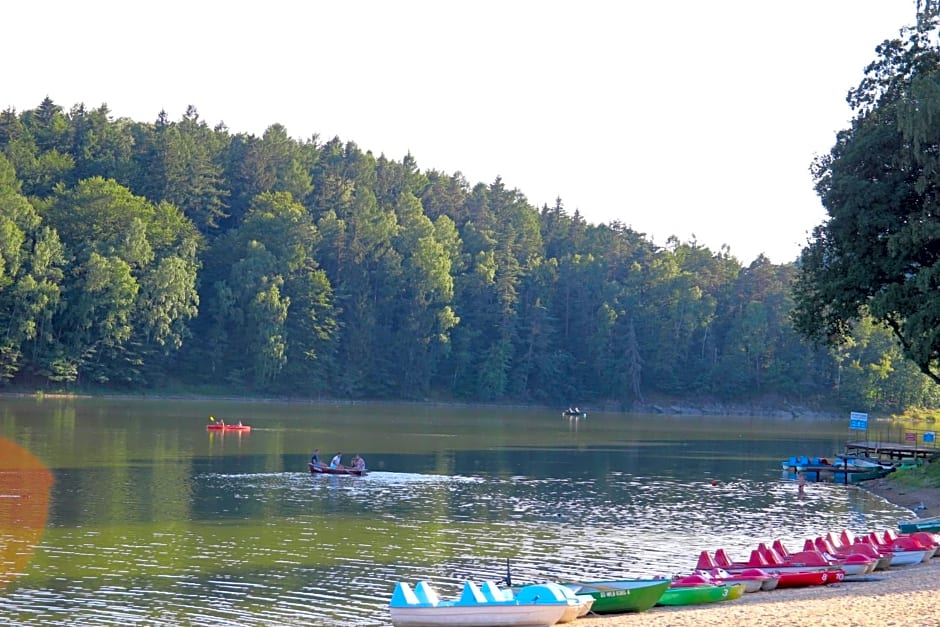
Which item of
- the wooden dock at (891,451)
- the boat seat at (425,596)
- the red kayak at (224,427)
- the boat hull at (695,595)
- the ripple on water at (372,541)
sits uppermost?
the wooden dock at (891,451)

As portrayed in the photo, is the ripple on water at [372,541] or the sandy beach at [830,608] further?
the ripple on water at [372,541]

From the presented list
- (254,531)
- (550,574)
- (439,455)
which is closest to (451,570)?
(550,574)

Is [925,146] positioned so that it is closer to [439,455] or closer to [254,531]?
[254,531]

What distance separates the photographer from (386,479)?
57750 mm

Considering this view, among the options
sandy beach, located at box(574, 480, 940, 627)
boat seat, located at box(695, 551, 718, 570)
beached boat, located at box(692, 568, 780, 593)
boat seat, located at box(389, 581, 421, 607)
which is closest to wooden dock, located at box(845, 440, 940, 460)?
sandy beach, located at box(574, 480, 940, 627)

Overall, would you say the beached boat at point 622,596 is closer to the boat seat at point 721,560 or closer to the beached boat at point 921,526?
the boat seat at point 721,560

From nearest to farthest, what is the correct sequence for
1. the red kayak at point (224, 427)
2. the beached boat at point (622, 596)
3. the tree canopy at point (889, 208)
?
the beached boat at point (622, 596), the tree canopy at point (889, 208), the red kayak at point (224, 427)

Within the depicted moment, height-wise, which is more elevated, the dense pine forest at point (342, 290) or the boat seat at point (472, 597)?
the dense pine forest at point (342, 290)

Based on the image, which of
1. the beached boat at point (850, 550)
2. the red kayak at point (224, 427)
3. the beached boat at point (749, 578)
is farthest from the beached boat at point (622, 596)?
the red kayak at point (224, 427)

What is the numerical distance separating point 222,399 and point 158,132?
4072cm

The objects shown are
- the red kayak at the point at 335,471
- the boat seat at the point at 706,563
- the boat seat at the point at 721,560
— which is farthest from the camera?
the red kayak at the point at 335,471

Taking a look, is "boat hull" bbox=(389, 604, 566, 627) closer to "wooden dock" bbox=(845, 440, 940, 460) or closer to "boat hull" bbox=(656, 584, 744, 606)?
"boat hull" bbox=(656, 584, 744, 606)

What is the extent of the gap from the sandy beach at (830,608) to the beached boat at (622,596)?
0.26 meters

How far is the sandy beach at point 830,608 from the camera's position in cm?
2311
